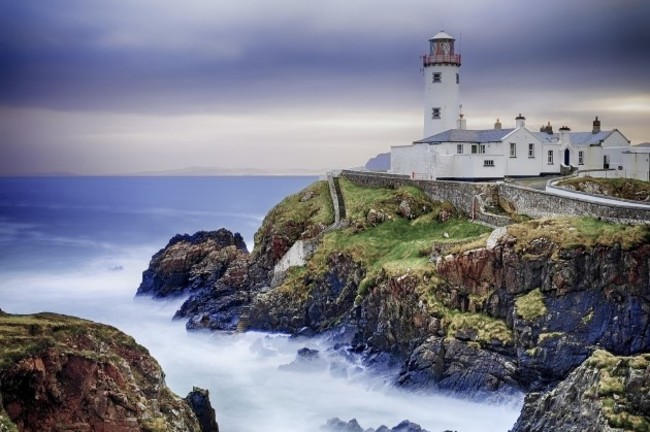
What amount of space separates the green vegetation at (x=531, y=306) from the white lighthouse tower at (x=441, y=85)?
23.6m

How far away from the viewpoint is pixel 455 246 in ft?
113

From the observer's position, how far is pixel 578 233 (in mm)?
31250

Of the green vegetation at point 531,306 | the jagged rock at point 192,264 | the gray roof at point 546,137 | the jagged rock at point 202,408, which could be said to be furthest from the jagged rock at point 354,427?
the gray roof at point 546,137

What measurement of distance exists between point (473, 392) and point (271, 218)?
22.0m

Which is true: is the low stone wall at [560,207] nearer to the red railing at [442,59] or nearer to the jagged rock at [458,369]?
the jagged rock at [458,369]

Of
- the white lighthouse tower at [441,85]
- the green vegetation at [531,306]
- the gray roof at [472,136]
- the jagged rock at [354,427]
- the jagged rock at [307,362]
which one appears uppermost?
the white lighthouse tower at [441,85]

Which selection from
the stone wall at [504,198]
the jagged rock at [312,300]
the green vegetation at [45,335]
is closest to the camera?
the green vegetation at [45,335]

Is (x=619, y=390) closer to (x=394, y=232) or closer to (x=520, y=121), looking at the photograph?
(x=394, y=232)

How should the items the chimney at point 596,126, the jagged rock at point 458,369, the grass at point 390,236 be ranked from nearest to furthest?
the jagged rock at point 458,369, the grass at point 390,236, the chimney at point 596,126

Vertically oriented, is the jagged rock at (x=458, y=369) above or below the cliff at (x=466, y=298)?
below

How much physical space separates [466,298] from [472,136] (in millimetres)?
17953

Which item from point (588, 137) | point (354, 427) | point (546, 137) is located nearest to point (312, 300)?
point (354, 427)

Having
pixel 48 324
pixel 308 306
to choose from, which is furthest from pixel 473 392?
pixel 48 324

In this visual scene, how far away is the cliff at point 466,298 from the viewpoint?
2873 cm
